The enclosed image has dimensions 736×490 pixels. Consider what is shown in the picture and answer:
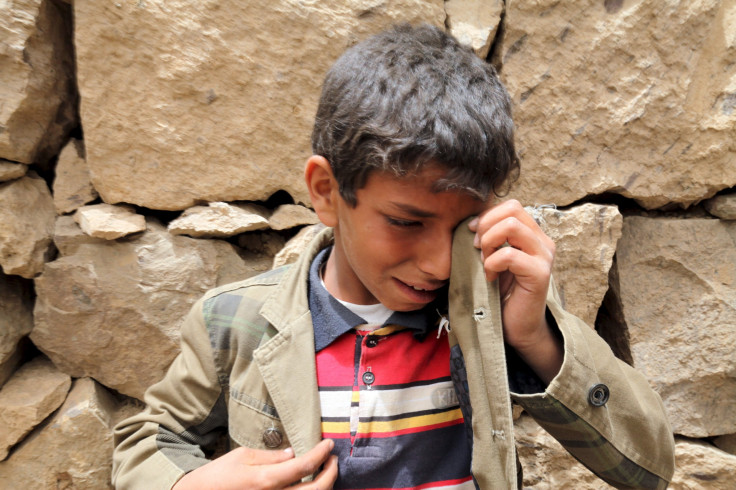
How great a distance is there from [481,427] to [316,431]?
30 cm

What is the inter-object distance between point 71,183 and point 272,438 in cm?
99

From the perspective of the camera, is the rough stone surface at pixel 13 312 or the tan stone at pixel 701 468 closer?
the rough stone surface at pixel 13 312

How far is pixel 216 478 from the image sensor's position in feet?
3.10

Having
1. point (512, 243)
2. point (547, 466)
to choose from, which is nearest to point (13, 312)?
point (512, 243)

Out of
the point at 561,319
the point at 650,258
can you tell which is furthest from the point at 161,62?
the point at 650,258

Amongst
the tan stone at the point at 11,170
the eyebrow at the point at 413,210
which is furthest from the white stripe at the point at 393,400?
the tan stone at the point at 11,170

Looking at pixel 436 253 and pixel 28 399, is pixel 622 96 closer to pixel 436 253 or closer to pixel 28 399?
pixel 436 253

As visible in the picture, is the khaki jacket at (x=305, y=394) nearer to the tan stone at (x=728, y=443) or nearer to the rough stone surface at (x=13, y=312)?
the rough stone surface at (x=13, y=312)

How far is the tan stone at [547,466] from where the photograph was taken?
5.37 feet

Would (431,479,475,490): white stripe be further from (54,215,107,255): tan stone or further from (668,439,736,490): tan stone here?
(54,215,107,255): tan stone

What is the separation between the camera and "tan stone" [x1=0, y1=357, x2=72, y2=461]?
1.47m

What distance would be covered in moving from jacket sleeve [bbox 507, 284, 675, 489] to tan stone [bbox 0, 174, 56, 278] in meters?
1.30

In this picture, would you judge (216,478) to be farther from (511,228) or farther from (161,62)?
(161,62)

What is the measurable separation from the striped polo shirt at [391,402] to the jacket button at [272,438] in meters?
0.10
